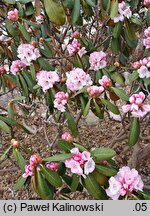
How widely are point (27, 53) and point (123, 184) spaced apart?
83 cm

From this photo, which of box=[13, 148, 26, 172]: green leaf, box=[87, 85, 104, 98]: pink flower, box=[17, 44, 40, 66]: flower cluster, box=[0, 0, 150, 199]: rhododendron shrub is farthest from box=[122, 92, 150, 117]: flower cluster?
box=[17, 44, 40, 66]: flower cluster

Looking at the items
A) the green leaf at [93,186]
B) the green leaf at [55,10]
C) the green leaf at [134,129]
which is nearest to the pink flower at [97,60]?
the green leaf at [55,10]

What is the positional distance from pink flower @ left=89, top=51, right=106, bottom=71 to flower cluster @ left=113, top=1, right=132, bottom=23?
169mm

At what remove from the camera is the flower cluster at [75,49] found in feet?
6.35

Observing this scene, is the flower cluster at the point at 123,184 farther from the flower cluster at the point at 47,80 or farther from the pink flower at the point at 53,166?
the flower cluster at the point at 47,80

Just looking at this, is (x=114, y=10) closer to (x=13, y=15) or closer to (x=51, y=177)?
(x=13, y=15)

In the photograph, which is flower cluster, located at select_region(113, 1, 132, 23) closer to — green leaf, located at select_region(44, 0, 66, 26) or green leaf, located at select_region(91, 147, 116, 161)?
green leaf, located at select_region(44, 0, 66, 26)

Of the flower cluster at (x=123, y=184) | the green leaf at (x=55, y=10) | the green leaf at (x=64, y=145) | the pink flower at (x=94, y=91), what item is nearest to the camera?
the flower cluster at (x=123, y=184)

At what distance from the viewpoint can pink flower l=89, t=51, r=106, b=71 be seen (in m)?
1.90

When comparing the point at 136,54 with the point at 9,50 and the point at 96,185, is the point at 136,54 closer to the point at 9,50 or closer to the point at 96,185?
the point at 9,50

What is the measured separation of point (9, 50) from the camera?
2244mm

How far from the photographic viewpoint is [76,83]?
5.79 ft

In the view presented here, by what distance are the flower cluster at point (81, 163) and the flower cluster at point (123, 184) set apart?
0.09 meters

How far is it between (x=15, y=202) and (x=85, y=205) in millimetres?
280
